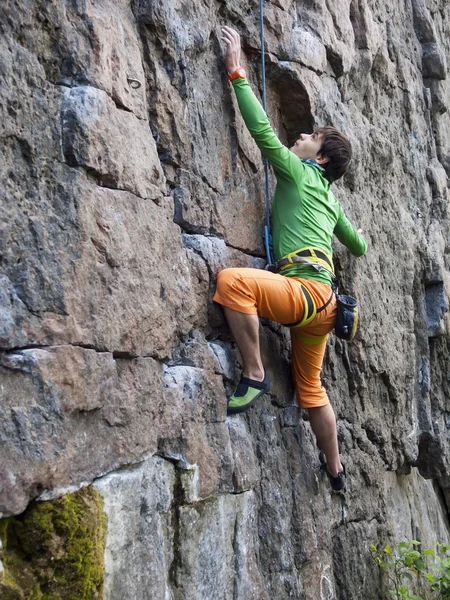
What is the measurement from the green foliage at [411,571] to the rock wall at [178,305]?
128mm

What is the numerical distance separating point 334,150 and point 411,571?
2.92 m

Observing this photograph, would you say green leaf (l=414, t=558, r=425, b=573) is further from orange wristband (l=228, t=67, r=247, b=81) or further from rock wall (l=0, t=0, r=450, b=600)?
orange wristband (l=228, t=67, r=247, b=81)

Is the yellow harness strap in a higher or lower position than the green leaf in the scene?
higher

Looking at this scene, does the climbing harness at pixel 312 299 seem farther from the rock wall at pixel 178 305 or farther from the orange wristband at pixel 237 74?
the orange wristband at pixel 237 74

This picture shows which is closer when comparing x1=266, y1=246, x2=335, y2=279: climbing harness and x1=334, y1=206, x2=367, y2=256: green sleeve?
x1=266, y1=246, x2=335, y2=279: climbing harness

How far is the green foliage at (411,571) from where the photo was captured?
4723mm

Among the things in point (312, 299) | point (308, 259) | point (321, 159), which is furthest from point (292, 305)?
point (321, 159)

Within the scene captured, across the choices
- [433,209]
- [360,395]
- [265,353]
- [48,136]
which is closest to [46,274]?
[48,136]

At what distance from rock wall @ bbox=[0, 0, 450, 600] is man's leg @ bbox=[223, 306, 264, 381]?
83mm

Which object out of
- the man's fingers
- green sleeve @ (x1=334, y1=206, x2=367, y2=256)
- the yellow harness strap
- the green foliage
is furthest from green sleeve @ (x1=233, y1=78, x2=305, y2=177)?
the green foliage

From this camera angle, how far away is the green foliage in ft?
15.5

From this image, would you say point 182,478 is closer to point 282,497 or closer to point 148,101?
point 282,497

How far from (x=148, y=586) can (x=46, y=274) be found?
1223mm

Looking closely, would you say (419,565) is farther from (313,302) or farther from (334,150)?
(334,150)
